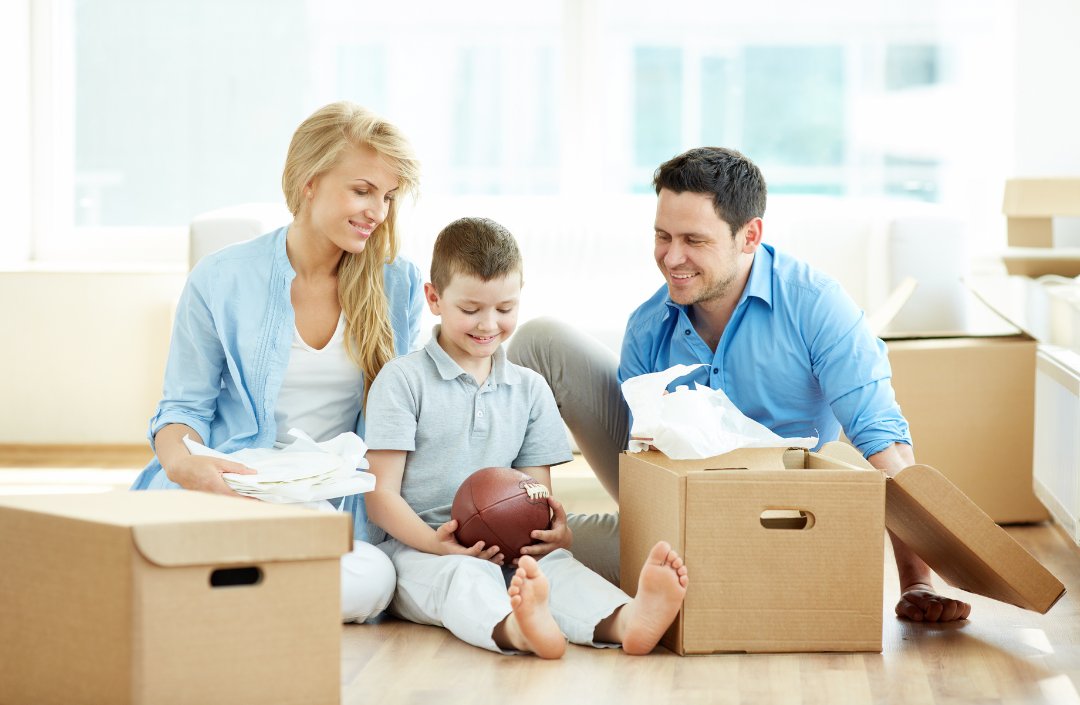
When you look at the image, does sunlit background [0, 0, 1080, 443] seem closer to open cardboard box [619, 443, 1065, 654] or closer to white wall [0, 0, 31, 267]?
white wall [0, 0, 31, 267]

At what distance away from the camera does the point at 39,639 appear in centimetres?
127

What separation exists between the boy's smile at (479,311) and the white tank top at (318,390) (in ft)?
0.80

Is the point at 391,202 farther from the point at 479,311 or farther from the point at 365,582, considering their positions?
the point at 365,582

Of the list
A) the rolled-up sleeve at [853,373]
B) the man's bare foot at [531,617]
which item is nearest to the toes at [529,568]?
the man's bare foot at [531,617]

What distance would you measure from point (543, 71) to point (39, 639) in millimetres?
3394

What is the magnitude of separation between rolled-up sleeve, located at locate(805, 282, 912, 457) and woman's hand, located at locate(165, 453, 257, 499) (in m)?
1.03

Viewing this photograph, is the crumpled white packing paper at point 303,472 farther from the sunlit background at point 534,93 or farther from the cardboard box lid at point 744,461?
the sunlit background at point 534,93

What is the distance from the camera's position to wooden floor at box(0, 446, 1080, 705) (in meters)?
1.42

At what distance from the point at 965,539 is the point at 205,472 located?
1.22 meters

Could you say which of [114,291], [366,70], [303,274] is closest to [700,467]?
[303,274]

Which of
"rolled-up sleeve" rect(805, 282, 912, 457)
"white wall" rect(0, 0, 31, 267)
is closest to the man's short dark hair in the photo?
"rolled-up sleeve" rect(805, 282, 912, 457)

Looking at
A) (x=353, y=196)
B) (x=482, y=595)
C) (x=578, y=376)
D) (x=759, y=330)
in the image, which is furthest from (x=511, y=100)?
(x=482, y=595)

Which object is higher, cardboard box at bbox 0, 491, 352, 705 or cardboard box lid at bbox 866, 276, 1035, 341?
cardboard box lid at bbox 866, 276, 1035, 341

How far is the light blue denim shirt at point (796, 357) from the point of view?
1812 millimetres
